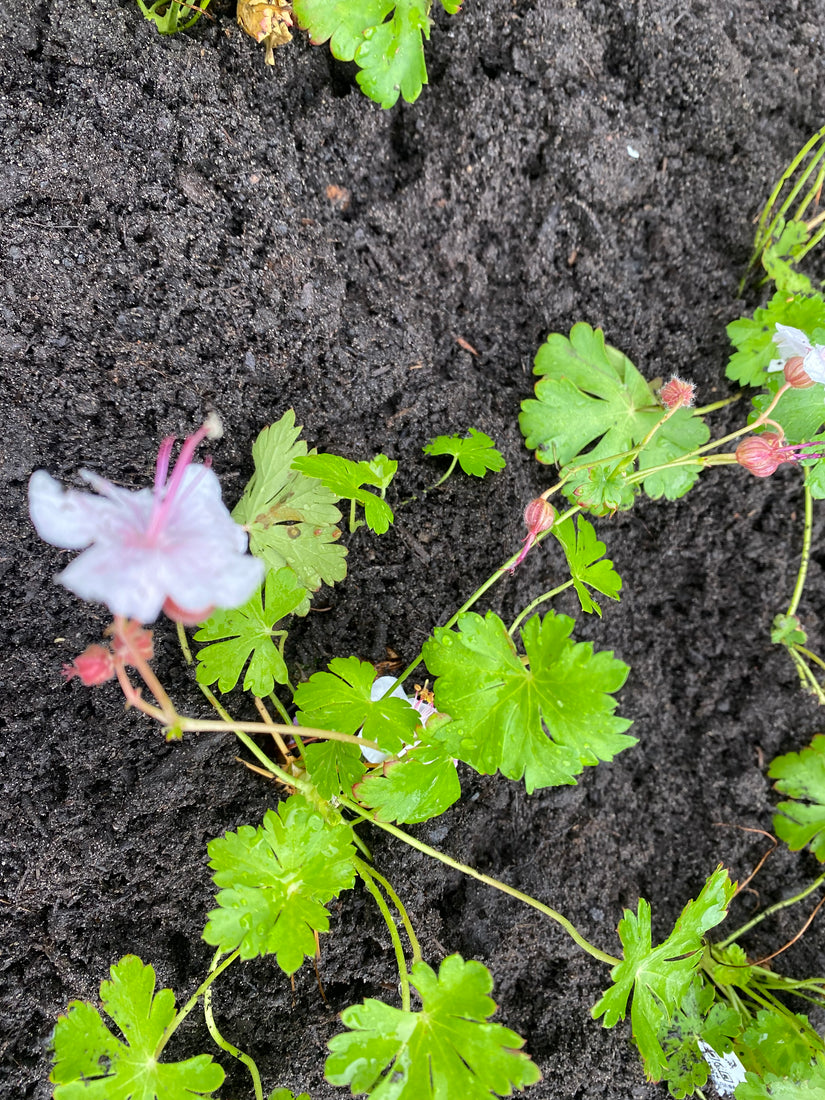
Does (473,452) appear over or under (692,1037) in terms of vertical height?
over

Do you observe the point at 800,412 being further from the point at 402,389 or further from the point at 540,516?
the point at 402,389

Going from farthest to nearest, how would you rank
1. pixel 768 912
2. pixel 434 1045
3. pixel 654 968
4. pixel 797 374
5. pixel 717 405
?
pixel 717 405 → pixel 768 912 → pixel 797 374 → pixel 654 968 → pixel 434 1045

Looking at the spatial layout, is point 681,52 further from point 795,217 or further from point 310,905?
point 310,905

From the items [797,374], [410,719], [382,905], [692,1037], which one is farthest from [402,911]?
[797,374]

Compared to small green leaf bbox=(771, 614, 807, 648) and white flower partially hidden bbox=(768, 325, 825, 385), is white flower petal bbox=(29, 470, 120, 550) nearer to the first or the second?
white flower partially hidden bbox=(768, 325, 825, 385)

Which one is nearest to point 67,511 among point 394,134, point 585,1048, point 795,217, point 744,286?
point 394,134

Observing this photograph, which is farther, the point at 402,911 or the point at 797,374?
the point at 797,374

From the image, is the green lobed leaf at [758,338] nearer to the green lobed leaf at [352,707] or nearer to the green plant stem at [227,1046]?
the green lobed leaf at [352,707]
